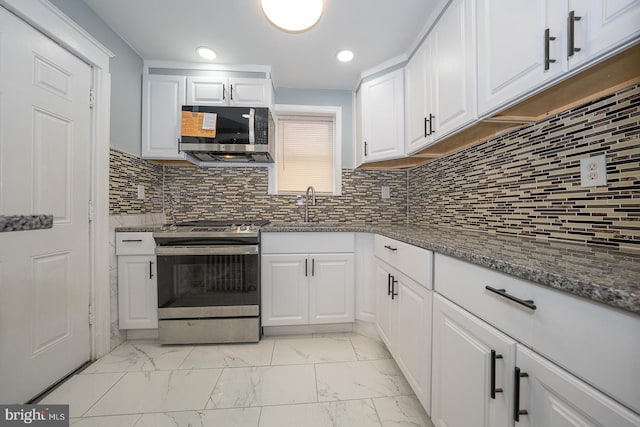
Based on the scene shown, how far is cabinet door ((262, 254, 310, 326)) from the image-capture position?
1940 mm

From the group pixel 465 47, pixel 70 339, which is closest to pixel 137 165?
pixel 70 339

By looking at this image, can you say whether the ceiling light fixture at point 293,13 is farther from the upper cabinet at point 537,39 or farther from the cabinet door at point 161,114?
the cabinet door at point 161,114

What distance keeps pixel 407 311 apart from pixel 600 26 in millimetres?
1277

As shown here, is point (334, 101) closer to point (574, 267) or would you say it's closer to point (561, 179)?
point (561, 179)

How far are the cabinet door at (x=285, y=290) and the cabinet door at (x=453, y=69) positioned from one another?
4.53 feet

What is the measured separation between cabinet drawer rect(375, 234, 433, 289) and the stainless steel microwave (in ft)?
4.20

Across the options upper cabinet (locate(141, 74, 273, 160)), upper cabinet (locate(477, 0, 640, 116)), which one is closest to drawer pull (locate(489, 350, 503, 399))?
upper cabinet (locate(477, 0, 640, 116))

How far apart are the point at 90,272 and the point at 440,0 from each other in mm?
2835

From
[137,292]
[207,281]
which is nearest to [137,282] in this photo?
[137,292]

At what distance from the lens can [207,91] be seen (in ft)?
7.04

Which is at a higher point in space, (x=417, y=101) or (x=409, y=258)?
(x=417, y=101)

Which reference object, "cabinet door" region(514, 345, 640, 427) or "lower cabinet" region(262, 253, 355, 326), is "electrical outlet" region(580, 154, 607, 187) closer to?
"cabinet door" region(514, 345, 640, 427)

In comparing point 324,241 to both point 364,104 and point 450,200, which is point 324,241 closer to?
point 450,200

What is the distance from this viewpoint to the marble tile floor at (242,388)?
1.19m
